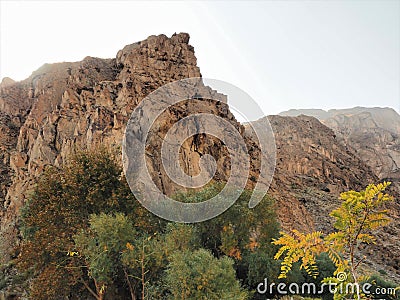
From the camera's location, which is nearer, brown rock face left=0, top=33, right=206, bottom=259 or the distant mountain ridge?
brown rock face left=0, top=33, right=206, bottom=259

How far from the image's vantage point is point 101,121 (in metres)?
28.0

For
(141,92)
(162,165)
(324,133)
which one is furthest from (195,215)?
(324,133)

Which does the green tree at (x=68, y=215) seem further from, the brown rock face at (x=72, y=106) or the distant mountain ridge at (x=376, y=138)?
the distant mountain ridge at (x=376, y=138)

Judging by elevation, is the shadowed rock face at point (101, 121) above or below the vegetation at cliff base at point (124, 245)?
above

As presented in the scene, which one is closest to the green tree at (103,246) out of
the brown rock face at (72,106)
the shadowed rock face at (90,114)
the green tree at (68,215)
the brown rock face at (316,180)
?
the green tree at (68,215)

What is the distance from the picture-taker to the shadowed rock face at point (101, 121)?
27.5 m

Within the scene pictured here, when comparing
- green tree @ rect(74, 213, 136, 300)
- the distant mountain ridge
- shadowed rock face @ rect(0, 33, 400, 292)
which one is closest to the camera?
green tree @ rect(74, 213, 136, 300)

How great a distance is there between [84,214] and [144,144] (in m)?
8.17

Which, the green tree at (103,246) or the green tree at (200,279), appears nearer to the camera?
the green tree at (200,279)

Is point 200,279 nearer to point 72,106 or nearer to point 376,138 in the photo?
point 72,106

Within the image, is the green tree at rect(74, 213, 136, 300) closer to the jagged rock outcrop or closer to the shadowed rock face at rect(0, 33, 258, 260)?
the shadowed rock face at rect(0, 33, 258, 260)

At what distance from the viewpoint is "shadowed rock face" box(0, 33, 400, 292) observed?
1085 inches

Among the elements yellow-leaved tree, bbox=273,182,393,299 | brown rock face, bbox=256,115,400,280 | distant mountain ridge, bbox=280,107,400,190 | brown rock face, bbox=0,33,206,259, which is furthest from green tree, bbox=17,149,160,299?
distant mountain ridge, bbox=280,107,400,190

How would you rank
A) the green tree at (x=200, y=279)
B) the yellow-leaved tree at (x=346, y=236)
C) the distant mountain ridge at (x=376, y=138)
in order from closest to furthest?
the yellow-leaved tree at (x=346, y=236) < the green tree at (x=200, y=279) < the distant mountain ridge at (x=376, y=138)
